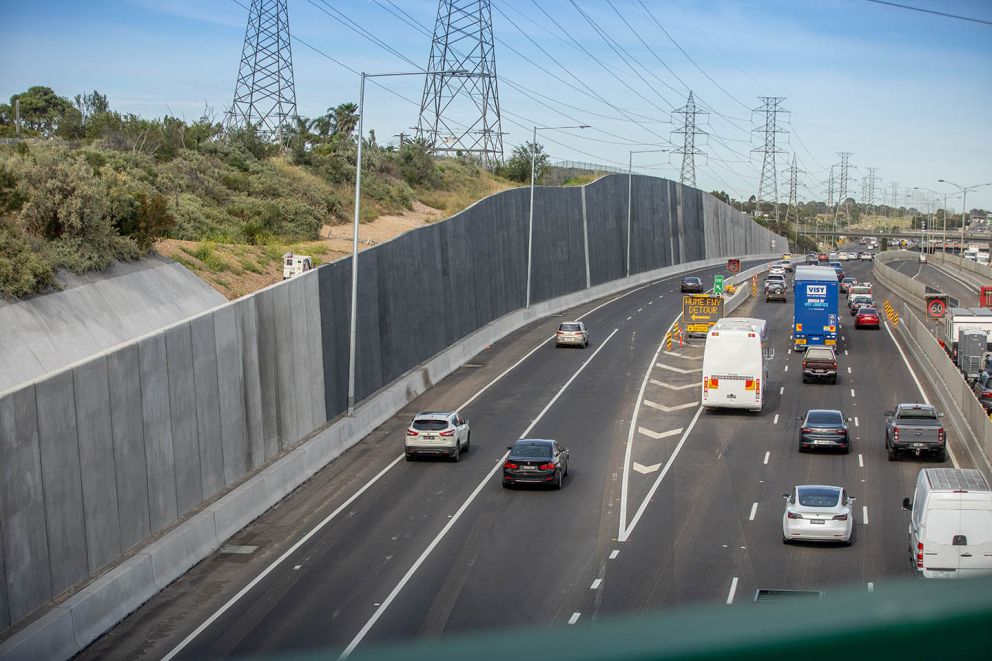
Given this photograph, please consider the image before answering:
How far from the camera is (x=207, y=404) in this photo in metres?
29.1

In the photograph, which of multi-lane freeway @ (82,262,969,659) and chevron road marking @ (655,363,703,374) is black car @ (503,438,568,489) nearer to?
multi-lane freeway @ (82,262,969,659)

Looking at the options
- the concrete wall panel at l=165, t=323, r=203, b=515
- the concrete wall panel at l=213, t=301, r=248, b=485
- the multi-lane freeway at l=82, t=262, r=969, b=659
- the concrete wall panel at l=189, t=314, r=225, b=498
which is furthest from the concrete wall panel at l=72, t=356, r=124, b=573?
the concrete wall panel at l=213, t=301, r=248, b=485

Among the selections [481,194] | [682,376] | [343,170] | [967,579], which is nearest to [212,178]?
[343,170]

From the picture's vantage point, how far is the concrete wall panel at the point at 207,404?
28.5m

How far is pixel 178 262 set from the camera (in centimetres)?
4166

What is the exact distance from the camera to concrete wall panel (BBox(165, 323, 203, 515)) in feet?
88.3

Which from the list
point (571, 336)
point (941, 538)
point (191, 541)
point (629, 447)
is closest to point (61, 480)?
point (191, 541)

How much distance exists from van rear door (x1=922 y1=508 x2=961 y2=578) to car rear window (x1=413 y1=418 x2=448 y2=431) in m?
17.3

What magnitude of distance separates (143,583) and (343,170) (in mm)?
67954

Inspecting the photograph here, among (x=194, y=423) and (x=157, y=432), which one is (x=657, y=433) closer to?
(x=194, y=423)

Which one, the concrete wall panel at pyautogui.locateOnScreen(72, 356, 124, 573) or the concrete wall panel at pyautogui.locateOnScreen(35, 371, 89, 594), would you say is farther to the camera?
the concrete wall panel at pyautogui.locateOnScreen(72, 356, 124, 573)

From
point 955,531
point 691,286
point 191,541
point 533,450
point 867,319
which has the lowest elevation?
point 191,541

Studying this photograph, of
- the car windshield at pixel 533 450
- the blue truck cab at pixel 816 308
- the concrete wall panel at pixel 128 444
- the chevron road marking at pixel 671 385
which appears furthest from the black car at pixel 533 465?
the blue truck cab at pixel 816 308

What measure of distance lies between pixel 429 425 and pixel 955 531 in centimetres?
1825
